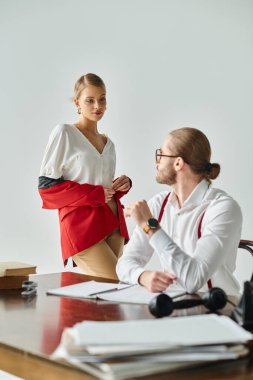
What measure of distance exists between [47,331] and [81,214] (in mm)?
1888

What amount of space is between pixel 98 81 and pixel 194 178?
1149mm

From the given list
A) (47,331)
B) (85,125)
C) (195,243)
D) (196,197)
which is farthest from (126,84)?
(47,331)

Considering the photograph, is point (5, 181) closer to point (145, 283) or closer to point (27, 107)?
point (27, 107)

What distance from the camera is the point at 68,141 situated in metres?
3.29

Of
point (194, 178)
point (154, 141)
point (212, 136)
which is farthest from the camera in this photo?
point (154, 141)

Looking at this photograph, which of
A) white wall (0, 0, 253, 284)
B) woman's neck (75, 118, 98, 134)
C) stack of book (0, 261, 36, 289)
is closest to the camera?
stack of book (0, 261, 36, 289)

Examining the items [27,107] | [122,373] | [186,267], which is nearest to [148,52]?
[27,107]

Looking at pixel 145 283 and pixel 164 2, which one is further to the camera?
pixel 164 2

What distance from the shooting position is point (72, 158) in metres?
3.29

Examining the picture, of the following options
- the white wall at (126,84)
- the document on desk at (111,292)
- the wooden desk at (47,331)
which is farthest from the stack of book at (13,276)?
the white wall at (126,84)

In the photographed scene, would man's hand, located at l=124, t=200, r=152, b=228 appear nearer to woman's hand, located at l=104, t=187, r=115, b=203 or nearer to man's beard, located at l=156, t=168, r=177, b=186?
man's beard, located at l=156, t=168, r=177, b=186

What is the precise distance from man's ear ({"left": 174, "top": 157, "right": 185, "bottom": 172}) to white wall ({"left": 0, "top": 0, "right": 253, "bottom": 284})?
178 cm

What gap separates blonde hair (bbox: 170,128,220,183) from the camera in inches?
94.3

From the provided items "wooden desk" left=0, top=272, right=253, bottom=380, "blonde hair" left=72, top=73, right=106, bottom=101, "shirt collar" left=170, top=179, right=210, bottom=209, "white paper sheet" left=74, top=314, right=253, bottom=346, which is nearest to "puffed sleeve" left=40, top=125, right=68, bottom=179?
"blonde hair" left=72, top=73, right=106, bottom=101
